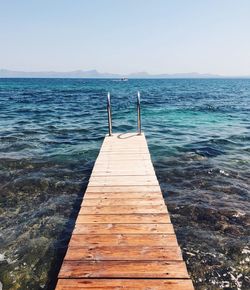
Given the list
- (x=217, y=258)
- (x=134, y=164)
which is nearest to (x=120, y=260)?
(x=217, y=258)

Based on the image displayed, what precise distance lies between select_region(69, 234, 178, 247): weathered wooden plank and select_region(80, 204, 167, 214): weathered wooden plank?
98 cm

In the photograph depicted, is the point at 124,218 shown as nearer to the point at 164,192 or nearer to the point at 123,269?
the point at 123,269

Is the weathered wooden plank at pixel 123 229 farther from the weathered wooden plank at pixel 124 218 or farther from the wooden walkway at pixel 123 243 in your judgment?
the weathered wooden plank at pixel 124 218

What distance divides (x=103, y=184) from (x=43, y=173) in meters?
3.89

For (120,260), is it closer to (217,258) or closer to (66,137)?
(217,258)

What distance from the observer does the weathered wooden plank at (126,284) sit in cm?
446

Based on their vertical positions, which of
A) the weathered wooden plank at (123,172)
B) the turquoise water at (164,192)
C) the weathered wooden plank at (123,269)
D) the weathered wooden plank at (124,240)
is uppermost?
the weathered wooden plank at (124,240)

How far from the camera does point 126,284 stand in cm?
453

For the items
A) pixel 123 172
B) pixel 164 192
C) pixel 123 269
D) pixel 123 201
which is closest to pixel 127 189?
pixel 123 201

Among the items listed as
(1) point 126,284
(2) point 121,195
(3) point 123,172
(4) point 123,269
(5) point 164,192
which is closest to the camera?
(1) point 126,284

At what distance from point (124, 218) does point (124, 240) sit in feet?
2.85

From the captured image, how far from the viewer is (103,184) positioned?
335 inches

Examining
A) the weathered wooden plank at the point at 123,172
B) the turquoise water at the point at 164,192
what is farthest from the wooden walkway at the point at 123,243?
the turquoise water at the point at 164,192

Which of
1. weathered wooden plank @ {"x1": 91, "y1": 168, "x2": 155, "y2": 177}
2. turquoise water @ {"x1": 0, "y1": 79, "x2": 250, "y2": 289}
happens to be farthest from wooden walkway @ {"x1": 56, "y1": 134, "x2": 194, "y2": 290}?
turquoise water @ {"x1": 0, "y1": 79, "x2": 250, "y2": 289}
